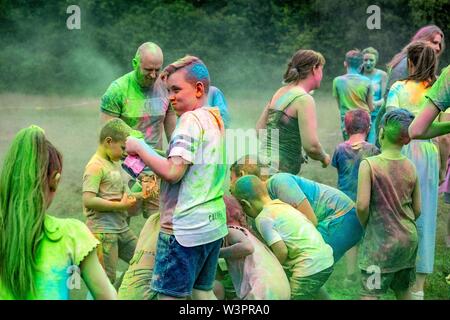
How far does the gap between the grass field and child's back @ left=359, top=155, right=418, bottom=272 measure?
1.94 metres

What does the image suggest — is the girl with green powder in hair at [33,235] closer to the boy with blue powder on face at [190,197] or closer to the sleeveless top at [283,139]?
the boy with blue powder on face at [190,197]

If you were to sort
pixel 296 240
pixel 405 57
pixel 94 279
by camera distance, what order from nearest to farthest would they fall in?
pixel 94 279 < pixel 296 240 < pixel 405 57

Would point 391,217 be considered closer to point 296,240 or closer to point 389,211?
point 389,211

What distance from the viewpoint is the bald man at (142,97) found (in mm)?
6984

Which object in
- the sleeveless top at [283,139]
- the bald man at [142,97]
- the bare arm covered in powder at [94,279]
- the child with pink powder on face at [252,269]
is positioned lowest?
the child with pink powder on face at [252,269]

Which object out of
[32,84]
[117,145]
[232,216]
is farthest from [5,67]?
[232,216]

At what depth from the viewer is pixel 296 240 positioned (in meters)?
6.25

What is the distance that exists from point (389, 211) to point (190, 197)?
1.19 m

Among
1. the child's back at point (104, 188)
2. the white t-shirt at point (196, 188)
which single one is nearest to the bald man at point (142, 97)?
the child's back at point (104, 188)

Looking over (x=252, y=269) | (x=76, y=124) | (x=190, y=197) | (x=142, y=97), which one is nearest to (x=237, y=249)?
(x=252, y=269)

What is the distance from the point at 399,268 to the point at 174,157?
4.90ft

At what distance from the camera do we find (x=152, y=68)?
6977 millimetres
